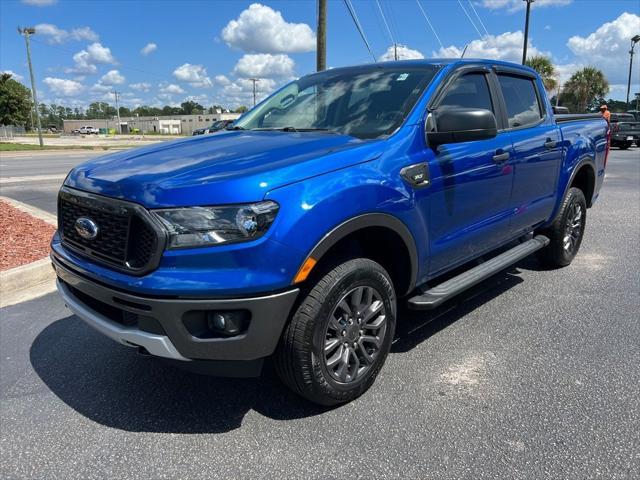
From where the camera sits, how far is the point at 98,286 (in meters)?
2.57

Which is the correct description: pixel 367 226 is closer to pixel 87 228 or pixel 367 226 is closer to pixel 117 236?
pixel 117 236

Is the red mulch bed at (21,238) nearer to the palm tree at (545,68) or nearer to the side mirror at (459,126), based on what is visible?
the side mirror at (459,126)

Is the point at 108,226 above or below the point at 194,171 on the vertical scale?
below

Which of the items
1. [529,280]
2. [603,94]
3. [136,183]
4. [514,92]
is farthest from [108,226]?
[603,94]

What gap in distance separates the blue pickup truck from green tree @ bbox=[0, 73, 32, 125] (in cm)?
6248

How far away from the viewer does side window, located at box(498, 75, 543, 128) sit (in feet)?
14.0

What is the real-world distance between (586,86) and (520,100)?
55682mm

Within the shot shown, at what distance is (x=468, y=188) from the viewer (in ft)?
11.4

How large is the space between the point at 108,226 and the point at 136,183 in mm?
275

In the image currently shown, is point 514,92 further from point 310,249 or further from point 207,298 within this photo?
point 207,298

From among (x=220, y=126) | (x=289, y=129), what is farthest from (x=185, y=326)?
(x=220, y=126)

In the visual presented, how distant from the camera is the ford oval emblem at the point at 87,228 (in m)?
2.61

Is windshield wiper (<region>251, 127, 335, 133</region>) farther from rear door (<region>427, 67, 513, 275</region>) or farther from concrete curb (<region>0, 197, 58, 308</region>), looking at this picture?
concrete curb (<region>0, 197, 58, 308</region>)

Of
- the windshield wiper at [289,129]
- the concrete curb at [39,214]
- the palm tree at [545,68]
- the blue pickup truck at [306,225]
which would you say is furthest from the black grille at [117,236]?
the palm tree at [545,68]
